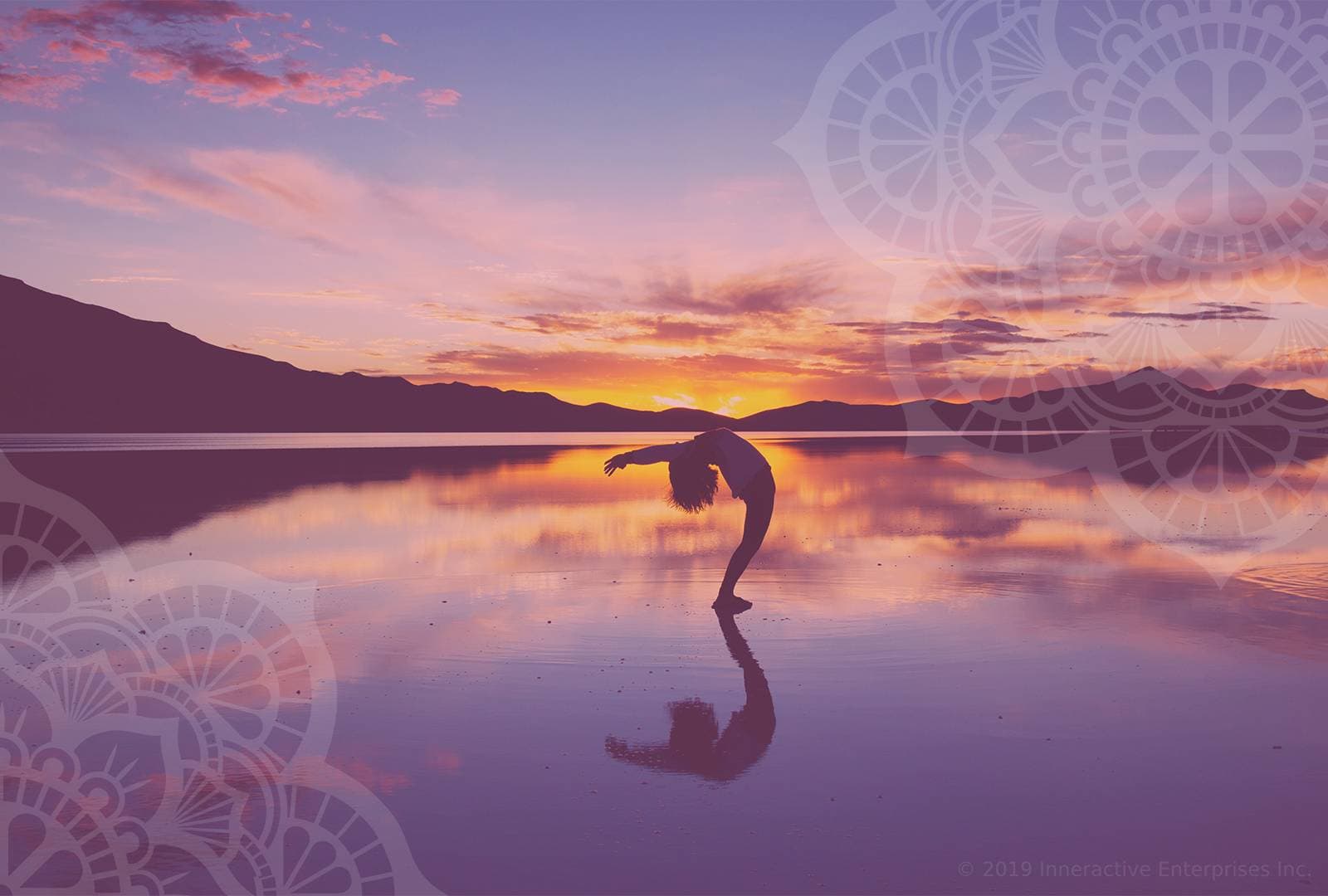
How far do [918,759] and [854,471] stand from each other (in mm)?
36922

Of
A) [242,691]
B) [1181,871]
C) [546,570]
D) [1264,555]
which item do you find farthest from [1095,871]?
[1264,555]

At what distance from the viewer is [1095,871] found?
529 cm

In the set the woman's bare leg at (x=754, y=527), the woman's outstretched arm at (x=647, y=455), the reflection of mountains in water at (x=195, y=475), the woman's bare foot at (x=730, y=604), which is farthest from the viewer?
the reflection of mountains in water at (x=195, y=475)

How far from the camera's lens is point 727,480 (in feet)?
41.9

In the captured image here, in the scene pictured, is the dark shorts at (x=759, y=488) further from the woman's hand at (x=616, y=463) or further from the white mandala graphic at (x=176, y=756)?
the white mandala graphic at (x=176, y=756)

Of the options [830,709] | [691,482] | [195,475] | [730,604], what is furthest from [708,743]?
[195,475]

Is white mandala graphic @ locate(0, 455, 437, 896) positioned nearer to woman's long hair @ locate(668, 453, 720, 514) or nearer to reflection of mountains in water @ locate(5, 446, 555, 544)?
woman's long hair @ locate(668, 453, 720, 514)

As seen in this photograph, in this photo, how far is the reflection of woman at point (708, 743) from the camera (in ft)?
22.8

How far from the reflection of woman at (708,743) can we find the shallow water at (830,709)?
0.10ft

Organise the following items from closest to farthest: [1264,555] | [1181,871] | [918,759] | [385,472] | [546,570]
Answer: [1181,871] < [918,759] < [546,570] < [1264,555] < [385,472]

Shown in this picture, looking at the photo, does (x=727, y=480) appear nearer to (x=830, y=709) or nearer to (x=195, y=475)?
(x=830, y=709)

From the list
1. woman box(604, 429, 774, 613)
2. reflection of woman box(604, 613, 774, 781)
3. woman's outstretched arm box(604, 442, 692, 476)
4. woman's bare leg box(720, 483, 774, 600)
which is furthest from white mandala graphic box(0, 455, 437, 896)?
woman's bare leg box(720, 483, 774, 600)

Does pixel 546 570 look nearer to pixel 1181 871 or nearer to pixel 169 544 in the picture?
pixel 169 544

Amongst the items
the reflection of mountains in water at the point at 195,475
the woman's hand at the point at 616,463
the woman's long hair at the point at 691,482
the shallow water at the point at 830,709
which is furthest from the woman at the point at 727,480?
the reflection of mountains in water at the point at 195,475
